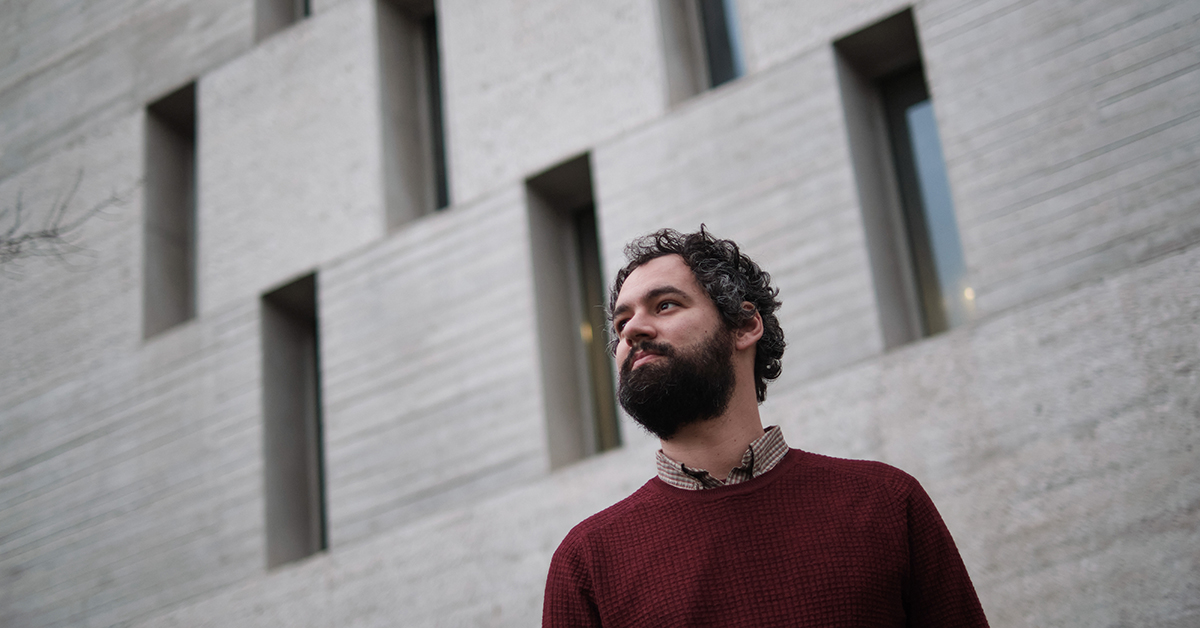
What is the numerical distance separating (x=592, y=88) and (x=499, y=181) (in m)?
0.92

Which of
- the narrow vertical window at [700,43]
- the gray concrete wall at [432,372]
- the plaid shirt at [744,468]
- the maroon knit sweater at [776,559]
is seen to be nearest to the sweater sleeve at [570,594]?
the maroon knit sweater at [776,559]

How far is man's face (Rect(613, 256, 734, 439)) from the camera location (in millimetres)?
2975

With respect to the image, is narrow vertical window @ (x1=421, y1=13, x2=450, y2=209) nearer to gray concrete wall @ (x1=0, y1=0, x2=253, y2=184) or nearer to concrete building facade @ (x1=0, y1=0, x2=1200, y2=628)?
concrete building facade @ (x1=0, y1=0, x2=1200, y2=628)

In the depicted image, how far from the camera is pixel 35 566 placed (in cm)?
960

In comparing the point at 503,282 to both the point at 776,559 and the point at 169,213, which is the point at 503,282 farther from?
the point at 776,559

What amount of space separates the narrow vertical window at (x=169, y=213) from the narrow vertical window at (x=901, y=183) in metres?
6.02

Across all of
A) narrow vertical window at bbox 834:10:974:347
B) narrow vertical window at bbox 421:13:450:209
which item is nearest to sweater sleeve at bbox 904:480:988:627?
narrow vertical window at bbox 834:10:974:347

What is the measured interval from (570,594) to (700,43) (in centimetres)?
613

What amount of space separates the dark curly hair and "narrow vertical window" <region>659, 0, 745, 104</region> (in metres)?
4.78

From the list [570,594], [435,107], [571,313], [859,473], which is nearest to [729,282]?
[859,473]

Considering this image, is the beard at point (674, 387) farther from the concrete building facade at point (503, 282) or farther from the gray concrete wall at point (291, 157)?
the gray concrete wall at point (291, 157)

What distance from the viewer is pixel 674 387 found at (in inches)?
117

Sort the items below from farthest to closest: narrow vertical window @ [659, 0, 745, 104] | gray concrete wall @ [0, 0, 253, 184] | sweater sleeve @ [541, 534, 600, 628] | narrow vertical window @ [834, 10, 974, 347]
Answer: gray concrete wall @ [0, 0, 253, 184]
narrow vertical window @ [659, 0, 745, 104]
narrow vertical window @ [834, 10, 974, 347]
sweater sleeve @ [541, 534, 600, 628]

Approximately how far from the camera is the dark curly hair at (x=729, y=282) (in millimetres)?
3164
